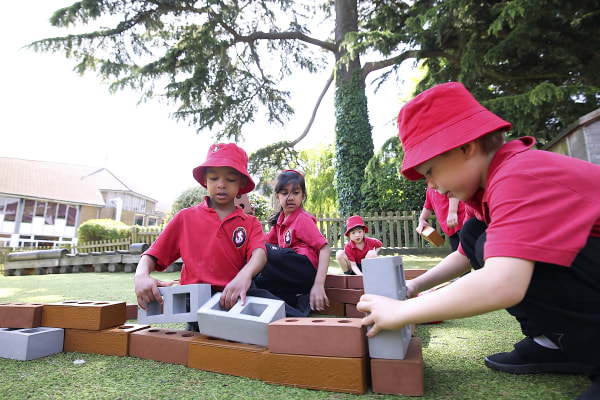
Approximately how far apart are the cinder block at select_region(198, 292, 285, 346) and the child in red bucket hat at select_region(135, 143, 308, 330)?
0.45 metres

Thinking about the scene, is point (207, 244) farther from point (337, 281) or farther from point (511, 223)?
point (511, 223)

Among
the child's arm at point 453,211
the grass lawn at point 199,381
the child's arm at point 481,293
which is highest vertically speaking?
the child's arm at point 453,211

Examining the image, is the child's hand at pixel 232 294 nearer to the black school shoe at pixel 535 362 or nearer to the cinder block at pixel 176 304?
the cinder block at pixel 176 304

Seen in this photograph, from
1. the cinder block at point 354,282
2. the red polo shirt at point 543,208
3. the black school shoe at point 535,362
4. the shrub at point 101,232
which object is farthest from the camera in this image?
the shrub at point 101,232

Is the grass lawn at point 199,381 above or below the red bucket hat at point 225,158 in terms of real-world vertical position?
below

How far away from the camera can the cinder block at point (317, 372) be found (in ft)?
4.26

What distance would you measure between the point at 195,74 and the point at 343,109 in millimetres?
5568

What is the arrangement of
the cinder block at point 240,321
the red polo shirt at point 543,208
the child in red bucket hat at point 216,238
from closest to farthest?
the red polo shirt at point 543,208
the cinder block at point 240,321
the child in red bucket hat at point 216,238

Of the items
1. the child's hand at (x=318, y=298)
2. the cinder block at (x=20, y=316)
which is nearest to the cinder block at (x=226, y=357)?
the cinder block at (x=20, y=316)

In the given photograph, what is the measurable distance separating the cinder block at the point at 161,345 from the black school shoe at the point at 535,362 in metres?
1.45

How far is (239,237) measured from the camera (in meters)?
2.43

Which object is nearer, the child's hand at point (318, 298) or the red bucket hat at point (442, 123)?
the red bucket hat at point (442, 123)

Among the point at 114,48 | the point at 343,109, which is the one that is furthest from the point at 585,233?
the point at 114,48

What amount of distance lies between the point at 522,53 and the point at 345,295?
752 cm
